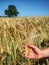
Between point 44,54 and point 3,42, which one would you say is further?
point 3,42

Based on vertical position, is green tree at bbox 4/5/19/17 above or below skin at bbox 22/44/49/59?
below

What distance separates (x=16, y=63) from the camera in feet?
13.9

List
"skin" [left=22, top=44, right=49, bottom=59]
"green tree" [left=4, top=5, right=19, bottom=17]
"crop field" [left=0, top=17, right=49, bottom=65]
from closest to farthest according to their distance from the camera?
"skin" [left=22, top=44, right=49, bottom=59] < "crop field" [left=0, top=17, right=49, bottom=65] < "green tree" [left=4, top=5, right=19, bottom=17]

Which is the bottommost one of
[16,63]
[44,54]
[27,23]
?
[16,63]

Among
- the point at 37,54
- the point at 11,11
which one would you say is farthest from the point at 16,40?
the point at 11,11

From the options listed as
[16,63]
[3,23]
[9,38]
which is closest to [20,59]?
[16,63]

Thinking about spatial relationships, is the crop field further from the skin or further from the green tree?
the green tree

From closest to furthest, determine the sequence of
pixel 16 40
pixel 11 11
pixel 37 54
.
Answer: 1. pixel 37 54
2. pixel 16 40
3. pixel 11 11

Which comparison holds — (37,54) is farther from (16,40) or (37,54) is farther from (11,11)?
(11,11)

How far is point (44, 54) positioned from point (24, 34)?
925 mm

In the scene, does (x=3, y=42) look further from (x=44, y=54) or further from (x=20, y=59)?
(x=44, y=54)

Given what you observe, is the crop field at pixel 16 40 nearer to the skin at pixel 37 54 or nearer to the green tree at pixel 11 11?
the skin at pixel 37 54

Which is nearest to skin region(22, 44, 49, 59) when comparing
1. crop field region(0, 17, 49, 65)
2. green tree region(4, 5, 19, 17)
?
crop field region(0, 17, 49, 65)

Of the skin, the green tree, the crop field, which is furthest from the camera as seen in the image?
the green tree
